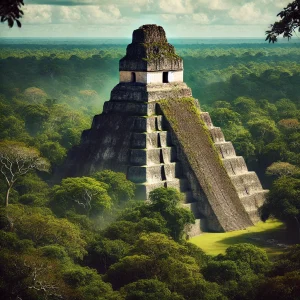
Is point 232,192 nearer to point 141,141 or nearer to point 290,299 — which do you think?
point 141,141

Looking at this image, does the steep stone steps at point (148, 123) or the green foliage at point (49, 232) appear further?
the steep stone steps at point (148, 123)

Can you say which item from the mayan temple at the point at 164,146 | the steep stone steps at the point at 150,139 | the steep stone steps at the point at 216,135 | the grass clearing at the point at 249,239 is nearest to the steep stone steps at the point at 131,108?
the mayan temple at the point at 164,146

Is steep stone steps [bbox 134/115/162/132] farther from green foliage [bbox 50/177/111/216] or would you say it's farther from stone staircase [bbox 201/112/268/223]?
green foliage [bbox 50/177/111/216]

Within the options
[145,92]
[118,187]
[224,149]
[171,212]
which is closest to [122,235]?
[171,212]

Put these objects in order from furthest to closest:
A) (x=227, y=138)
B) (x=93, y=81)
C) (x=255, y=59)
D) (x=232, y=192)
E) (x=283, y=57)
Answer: (x=283, y=57)
(x=255, y=59)
(x=93, y=81)
(x=227, y=138)
(x=232, y=192)

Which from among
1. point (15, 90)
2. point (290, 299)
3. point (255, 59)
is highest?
point (255, 59)

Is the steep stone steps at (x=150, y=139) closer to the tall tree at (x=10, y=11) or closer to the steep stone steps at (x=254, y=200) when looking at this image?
the steep stone steps at (x=254, y=200)

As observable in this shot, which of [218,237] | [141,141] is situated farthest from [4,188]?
[218,237]
